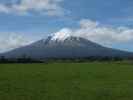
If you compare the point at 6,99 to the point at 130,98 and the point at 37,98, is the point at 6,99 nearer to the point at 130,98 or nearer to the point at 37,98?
the point at 37,98

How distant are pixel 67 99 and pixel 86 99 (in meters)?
1.28

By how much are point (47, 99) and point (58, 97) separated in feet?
4.57

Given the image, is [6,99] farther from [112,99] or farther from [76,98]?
[112,99]

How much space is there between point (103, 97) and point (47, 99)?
12.1ft

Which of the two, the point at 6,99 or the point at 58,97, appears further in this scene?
the point at 58,97

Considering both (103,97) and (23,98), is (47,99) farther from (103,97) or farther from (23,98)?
(103,97)

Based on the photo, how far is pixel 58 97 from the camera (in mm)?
23641

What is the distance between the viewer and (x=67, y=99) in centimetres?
2222

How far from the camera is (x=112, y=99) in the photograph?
22453 mm

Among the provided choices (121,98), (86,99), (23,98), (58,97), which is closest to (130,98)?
(121,98)

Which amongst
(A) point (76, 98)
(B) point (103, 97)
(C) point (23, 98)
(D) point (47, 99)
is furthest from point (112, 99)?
(C) point (23, 98)

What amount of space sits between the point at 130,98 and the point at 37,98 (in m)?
6.02

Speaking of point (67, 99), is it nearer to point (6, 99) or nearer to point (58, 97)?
point (58, 97)

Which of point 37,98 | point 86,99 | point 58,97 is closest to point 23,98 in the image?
point 37,98
